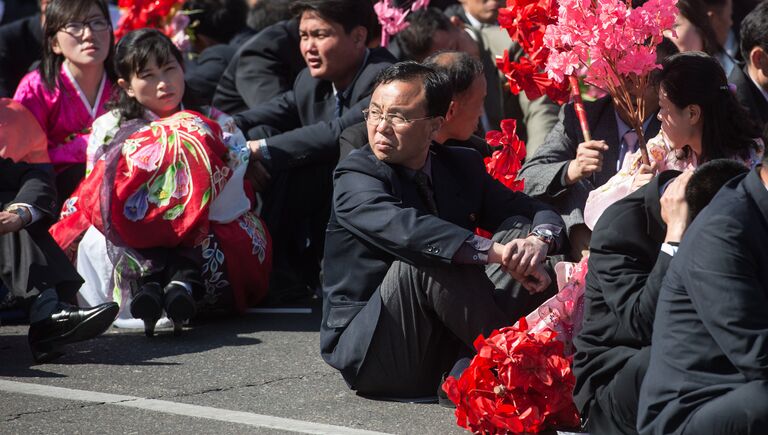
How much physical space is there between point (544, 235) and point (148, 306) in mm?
1907

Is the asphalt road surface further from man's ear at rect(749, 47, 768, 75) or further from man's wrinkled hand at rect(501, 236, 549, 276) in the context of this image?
man's ear at rect(749, 47, 768, 75)

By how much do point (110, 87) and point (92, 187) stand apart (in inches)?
36.5

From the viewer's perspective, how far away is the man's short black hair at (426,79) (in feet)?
14.9

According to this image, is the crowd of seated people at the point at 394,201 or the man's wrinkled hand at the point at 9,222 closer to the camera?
the crowd of seated people at the point at 394,201

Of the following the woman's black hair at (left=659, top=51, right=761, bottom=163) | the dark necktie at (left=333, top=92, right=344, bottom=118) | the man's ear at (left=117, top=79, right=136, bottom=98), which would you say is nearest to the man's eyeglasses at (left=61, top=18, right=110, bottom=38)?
the man's ear at (left=117, top=79, right=136, bottom=98)

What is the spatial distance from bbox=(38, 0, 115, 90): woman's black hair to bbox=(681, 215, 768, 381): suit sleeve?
4109mm

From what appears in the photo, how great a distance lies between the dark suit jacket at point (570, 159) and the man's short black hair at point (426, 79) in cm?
86

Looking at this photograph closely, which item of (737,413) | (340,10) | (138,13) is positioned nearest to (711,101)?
(737,413)

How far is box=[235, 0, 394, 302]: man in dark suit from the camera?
643cm

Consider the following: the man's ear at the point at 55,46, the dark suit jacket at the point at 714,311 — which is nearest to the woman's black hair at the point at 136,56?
the man's ear at the point at 55,46

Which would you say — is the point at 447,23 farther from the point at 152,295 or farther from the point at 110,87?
the point at 152,295

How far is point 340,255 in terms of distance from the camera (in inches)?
179

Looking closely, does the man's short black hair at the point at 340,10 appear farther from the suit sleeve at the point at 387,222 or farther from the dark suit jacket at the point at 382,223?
the suit sleeve at the point at 387,222

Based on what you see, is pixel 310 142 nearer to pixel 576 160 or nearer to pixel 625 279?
Result: pixel 576 160
